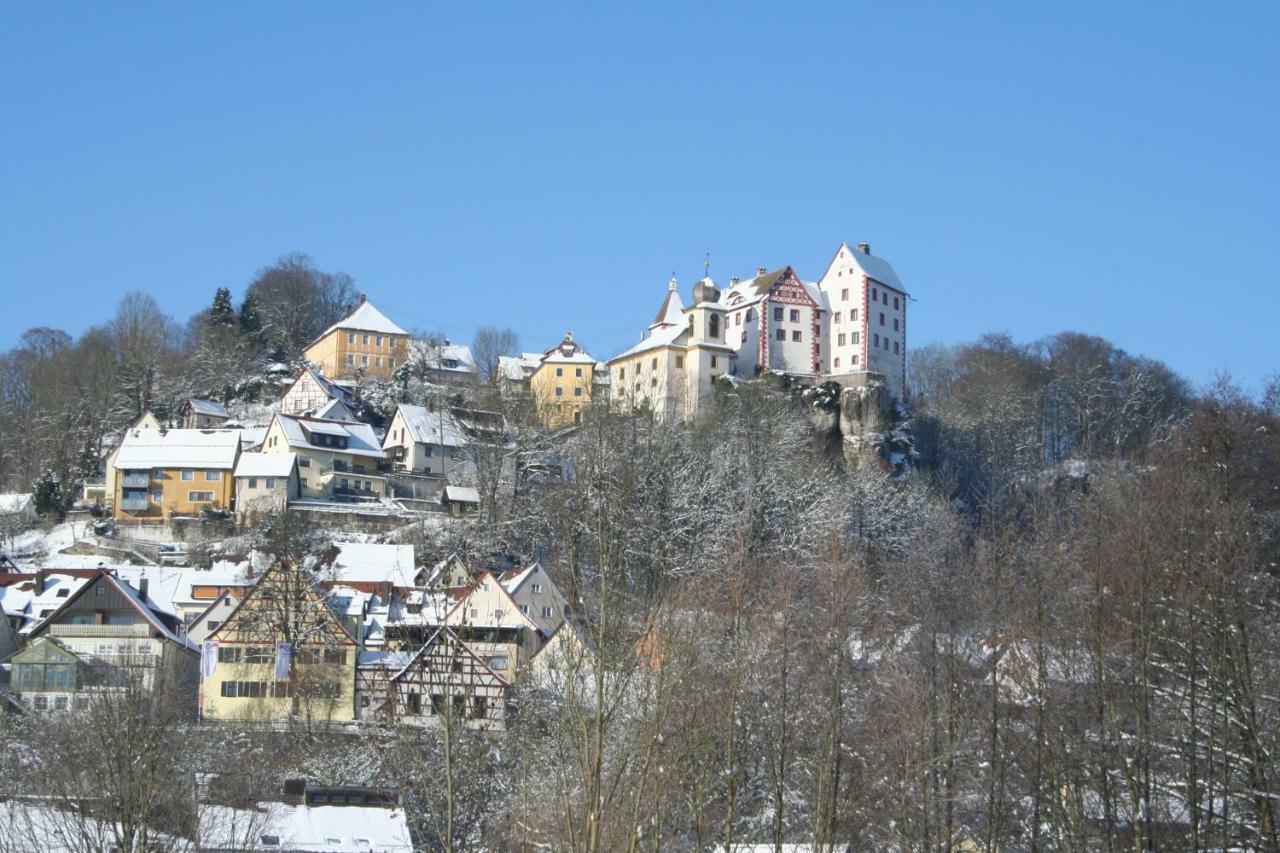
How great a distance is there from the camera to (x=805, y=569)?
2131 inches

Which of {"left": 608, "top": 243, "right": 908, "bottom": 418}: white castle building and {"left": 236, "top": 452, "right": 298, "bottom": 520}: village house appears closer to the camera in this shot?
{"left": 236, "top": 452, "right": 298, "bottom": 520}: village house

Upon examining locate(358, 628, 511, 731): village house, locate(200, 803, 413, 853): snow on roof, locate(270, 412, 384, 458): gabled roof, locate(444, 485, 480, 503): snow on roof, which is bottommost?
locate(200, 803, 413, 853): snow on roof

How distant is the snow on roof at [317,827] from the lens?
34000mm

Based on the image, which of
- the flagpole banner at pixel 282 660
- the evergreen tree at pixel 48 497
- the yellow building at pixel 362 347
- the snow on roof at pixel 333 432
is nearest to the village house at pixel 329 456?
the snow on roof at pixel 333 432

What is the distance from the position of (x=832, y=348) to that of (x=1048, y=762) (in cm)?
6732

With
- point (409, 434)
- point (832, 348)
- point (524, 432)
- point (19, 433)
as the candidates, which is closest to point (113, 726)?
point (524, 432)

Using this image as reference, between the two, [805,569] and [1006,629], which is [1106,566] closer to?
[1006,629]

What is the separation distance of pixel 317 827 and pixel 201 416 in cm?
6296

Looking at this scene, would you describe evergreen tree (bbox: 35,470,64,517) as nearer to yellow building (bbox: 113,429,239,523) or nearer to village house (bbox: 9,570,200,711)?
yellow building (bbox: 113,429,239,523)

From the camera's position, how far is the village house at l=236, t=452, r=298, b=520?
79938mm

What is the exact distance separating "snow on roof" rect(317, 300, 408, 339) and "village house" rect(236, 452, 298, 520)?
2921 centimetres

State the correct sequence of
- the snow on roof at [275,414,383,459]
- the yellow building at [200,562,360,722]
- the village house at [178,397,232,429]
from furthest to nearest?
the village house at [178,397,232,429] → the snow on roof at [275,414,383,459] → the yellow building at [200,562,360,722]

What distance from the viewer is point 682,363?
307 ft

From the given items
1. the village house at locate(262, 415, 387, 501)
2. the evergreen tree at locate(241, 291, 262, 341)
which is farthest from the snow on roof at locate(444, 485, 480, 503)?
the evergreen tree at locate(241, 291, 262, 341)
